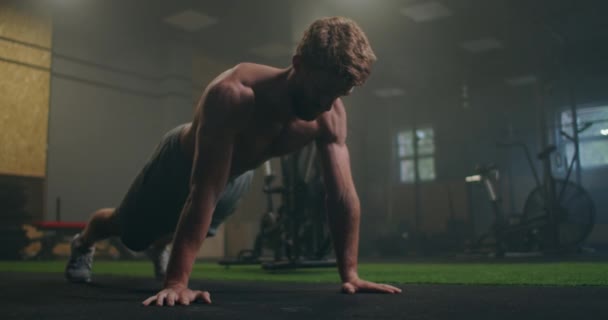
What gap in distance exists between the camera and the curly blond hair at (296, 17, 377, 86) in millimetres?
1422

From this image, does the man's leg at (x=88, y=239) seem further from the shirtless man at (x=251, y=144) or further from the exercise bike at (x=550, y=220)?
the exercise bike at (x=550, y=220)

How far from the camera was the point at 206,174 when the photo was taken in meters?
1.43

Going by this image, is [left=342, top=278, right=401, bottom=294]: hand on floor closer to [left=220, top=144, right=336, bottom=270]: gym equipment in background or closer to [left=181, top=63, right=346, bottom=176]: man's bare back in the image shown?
[left=181, top=63, right=346, bottom=176]: man's bare back

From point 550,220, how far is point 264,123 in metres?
5.02

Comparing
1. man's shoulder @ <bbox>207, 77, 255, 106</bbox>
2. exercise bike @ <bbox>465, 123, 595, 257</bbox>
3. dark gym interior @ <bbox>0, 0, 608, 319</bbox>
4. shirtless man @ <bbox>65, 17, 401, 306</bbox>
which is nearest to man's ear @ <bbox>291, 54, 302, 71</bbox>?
shirtless man @ <bbox>65, 17, 401, 306</bbox>

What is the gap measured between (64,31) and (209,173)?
6.78m

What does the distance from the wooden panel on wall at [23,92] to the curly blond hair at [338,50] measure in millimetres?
6030

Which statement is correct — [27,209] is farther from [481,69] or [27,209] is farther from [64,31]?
[481,69]

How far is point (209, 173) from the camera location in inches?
56.3

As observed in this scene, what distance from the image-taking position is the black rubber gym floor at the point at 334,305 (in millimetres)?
1203

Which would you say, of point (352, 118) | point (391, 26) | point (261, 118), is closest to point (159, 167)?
point (261, 118)

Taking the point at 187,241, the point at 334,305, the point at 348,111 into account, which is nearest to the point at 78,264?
the point at 187,241

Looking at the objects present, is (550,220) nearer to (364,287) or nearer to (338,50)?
(364,287)

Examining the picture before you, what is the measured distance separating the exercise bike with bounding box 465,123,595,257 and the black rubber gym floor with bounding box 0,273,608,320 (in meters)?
4.30
